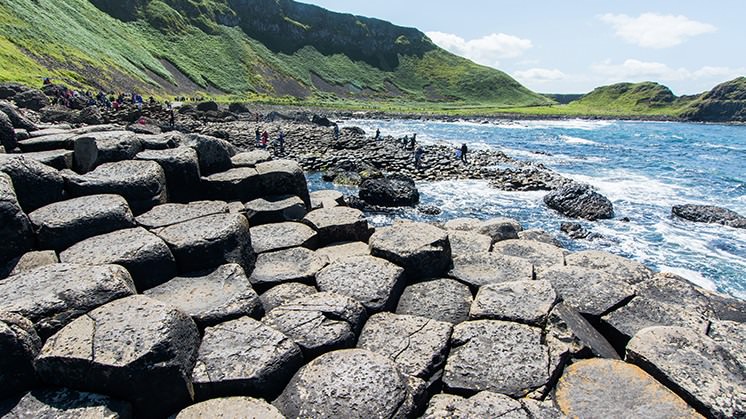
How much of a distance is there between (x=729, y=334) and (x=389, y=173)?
2637 centimetres

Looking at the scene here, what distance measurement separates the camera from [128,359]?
12.4ft

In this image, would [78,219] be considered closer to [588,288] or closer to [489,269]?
[489,269]

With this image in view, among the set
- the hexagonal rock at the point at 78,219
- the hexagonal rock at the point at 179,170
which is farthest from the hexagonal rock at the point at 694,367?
the hexagonal rock at the point at 179,170

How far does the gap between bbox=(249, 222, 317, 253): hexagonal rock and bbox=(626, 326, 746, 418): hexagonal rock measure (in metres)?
4.56

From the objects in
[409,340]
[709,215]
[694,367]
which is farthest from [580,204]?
[409,340]

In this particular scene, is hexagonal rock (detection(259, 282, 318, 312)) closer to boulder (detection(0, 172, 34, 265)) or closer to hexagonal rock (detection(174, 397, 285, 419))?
hexagonal rock (detection(174, 397, 285, 419))

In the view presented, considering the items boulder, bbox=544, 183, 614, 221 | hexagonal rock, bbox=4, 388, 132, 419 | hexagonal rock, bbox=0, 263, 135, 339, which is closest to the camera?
hexagonal rock, bbox=4, 388, 132, 419

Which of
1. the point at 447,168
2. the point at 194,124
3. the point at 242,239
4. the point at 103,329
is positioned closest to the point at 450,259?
the point at 242,239

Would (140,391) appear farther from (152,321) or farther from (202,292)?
(202,292)

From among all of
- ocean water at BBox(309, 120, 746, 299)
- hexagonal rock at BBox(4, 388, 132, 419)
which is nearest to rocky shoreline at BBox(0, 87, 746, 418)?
hexagonal rock at BBox(4, 388, 132, 419)

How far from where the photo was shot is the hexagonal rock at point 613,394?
407cm

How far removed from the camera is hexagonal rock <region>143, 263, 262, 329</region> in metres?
4.85

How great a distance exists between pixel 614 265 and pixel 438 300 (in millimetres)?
3167

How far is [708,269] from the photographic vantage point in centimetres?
1581
